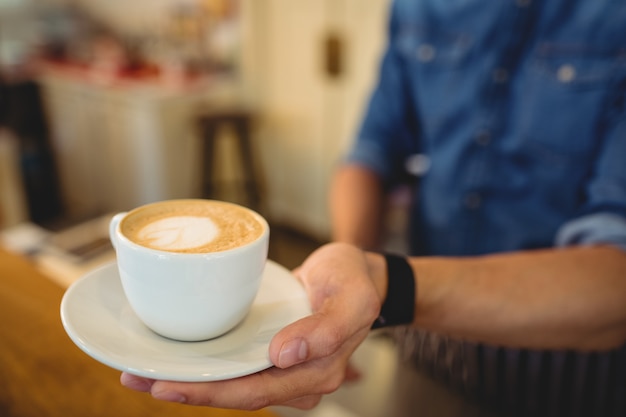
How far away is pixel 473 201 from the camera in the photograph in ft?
4.20

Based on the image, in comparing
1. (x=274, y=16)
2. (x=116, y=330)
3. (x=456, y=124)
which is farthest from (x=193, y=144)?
(x=116, y=330)

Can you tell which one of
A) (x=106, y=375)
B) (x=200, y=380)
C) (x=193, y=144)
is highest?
(x=200, y=380)

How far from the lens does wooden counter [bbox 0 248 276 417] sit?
73 centimetres

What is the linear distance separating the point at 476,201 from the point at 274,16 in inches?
107

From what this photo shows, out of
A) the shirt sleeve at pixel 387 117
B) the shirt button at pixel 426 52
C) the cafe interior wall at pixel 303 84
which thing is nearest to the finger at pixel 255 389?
the shirt sleeve at pixel 387 117

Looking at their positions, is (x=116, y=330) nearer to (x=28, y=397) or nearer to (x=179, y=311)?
(x=179, y=311)

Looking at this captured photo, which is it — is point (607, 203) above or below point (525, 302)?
above

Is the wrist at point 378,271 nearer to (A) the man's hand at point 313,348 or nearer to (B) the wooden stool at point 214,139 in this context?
(A) the man's hand at point 313,348

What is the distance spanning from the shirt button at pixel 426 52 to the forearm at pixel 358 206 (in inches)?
12.8

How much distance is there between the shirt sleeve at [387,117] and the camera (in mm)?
1428

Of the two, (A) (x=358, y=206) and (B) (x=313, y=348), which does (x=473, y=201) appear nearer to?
(A) (x=358, y=206)

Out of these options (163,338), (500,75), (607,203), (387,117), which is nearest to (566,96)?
(500,75)

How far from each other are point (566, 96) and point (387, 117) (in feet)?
1.52

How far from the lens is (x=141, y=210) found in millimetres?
678
